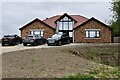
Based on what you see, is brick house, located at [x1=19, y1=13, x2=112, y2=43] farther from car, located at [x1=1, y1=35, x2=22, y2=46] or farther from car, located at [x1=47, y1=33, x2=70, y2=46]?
car, located at [x1=47, y1=33, x2=70, y2=46]

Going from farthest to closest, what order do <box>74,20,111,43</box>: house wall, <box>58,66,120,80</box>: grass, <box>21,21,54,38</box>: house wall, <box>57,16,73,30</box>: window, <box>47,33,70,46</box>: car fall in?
<box>57,16,73,30</box>: window, <box>21,21,54,38</box>: house wall, <box>74,20,111,43</box>: house wall, <box>47,33,70,46</box>: car, <box>58,66,120,80</box>: grass

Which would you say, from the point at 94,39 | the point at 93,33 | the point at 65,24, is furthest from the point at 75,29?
the point at 94,39

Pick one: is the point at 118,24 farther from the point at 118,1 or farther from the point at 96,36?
the point at 96,36

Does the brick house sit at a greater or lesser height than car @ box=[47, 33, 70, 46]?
greater

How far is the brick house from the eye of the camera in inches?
1956

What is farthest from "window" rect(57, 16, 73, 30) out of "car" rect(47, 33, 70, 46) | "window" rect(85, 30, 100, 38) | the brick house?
"car" rect(47, 33, 70, 46)

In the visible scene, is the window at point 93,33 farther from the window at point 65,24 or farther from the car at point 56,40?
the car at point 56,40

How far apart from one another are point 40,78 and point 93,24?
124ft

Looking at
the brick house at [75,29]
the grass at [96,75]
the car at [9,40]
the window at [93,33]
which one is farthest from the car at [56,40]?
the grass at [96,75]

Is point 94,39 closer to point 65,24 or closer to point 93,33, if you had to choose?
point 93,33

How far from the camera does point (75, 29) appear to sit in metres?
50.2

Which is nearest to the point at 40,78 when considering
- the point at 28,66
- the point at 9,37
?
the point at 28,66

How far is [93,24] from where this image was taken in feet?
164

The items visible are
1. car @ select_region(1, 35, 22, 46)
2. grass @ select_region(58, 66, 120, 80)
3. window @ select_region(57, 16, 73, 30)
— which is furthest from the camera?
window @ select_region(57, 16, 73, 30)
